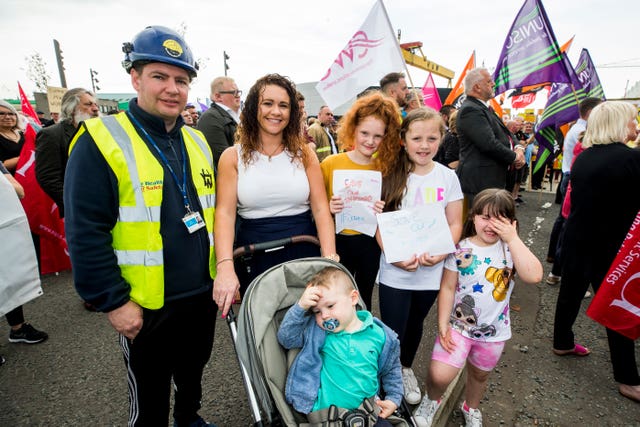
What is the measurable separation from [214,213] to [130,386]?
3.28 ft

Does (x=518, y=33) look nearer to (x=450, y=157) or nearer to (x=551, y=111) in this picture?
(x=551, y=111)

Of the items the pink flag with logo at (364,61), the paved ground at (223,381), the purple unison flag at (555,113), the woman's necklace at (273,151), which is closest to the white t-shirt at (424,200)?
the woman's necklace at (273,151)

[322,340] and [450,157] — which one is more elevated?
[450,157]

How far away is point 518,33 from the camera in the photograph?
4840 mm

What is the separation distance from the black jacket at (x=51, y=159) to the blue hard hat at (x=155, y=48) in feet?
8.92

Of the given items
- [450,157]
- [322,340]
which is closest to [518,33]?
[450,157]

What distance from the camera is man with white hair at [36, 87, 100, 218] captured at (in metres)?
3.57

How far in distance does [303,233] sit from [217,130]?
7.66 feet

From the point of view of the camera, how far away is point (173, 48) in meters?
1.59

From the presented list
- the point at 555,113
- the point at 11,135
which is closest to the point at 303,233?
the point at 11,135

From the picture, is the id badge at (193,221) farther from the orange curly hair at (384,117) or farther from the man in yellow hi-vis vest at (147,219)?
the orange curly hair at (384,117)

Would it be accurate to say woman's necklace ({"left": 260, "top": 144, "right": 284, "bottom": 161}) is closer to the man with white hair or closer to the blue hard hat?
the blue hard hat

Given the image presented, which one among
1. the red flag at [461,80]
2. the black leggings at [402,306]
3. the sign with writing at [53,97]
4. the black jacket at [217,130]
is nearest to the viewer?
the black leggings at [402,306]

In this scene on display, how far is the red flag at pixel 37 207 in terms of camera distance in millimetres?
4203
